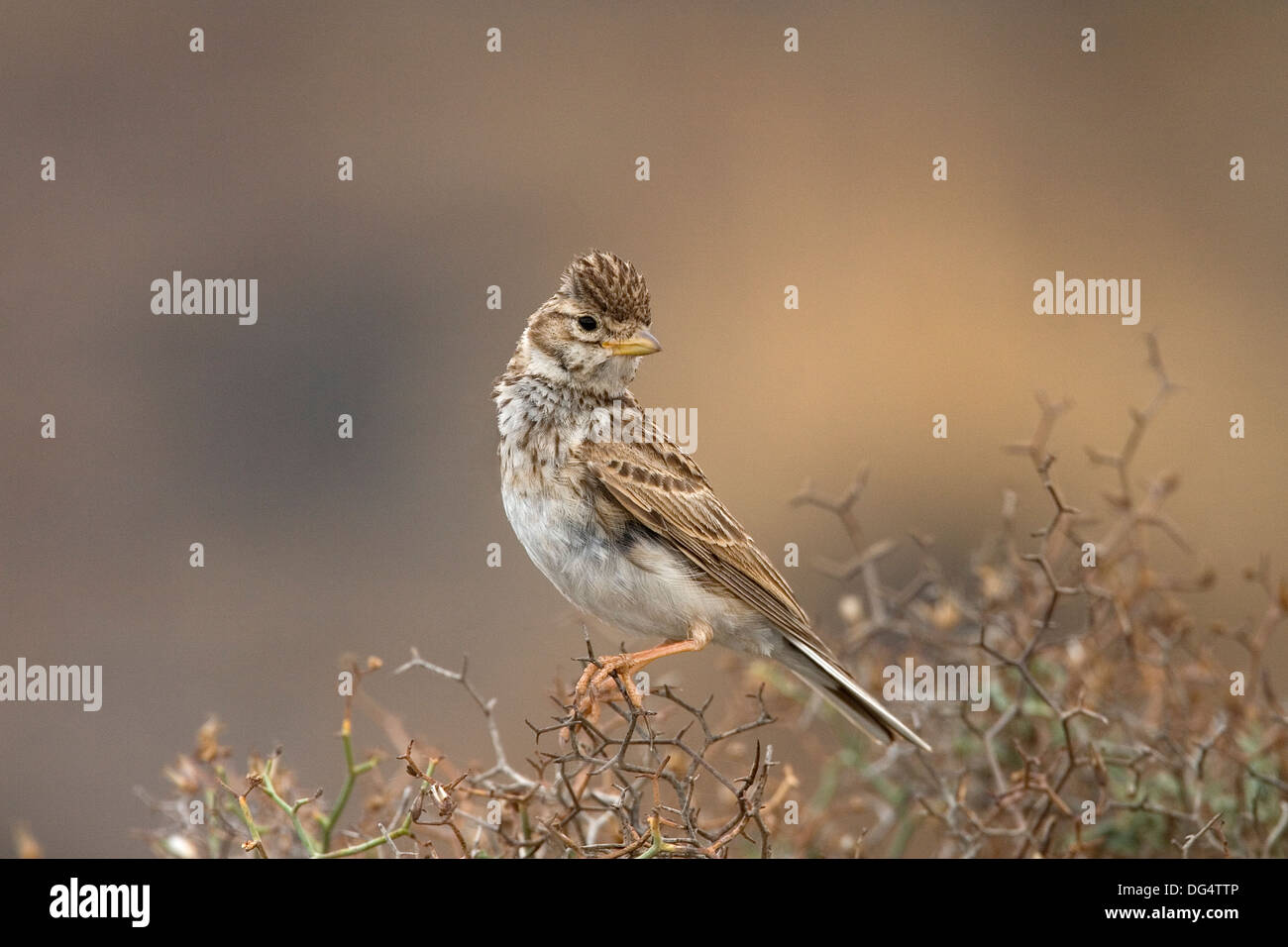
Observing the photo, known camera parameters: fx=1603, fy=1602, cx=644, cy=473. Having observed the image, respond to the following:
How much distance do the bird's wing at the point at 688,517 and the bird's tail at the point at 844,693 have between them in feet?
0.24

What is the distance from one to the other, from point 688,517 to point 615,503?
0.85 ft

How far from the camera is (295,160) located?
36.6 ft

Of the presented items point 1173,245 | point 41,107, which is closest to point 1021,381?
point 1173,245

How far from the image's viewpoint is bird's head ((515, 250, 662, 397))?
195 inches

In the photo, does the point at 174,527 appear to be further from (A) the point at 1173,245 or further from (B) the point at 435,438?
(A) the point at 1173,245

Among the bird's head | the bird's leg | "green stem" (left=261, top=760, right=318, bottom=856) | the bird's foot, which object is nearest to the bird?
the bird's head

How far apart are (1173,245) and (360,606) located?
6.02 meters

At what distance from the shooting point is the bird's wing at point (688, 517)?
5148 millimetres

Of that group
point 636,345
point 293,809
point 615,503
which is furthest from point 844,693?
point 293,809

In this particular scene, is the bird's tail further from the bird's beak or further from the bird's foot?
the bird's beak

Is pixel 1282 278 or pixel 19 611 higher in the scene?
pixel 1282 278

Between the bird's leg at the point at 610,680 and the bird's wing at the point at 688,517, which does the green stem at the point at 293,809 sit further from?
the bird's wing at the point at 688,517

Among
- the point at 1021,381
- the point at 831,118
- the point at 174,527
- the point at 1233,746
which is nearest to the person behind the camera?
the point at 1233,746

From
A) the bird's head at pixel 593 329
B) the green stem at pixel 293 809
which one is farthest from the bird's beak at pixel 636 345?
the green stem at pixel 293 809
